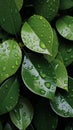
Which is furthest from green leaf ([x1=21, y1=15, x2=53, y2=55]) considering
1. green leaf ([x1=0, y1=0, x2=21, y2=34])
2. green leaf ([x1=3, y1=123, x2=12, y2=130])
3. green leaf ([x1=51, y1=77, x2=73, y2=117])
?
green leaf ([x1=3, y1=123, x2=12, y2=130])

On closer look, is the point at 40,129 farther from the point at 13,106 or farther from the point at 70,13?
the point at 70,13

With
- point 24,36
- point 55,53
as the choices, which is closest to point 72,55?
point 55,53

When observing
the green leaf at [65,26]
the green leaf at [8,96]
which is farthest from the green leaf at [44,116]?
the green leaf at [65,26]

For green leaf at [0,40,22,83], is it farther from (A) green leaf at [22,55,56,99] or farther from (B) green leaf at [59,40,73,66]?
(B) green leaf at [59,40,73,66]

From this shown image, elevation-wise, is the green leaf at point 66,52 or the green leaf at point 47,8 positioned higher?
the green leaf at point 47,8

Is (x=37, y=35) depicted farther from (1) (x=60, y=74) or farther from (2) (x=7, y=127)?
(2) (x=7, y=127)

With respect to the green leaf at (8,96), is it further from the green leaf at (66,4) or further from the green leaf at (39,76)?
the green leaf at (66,4)
